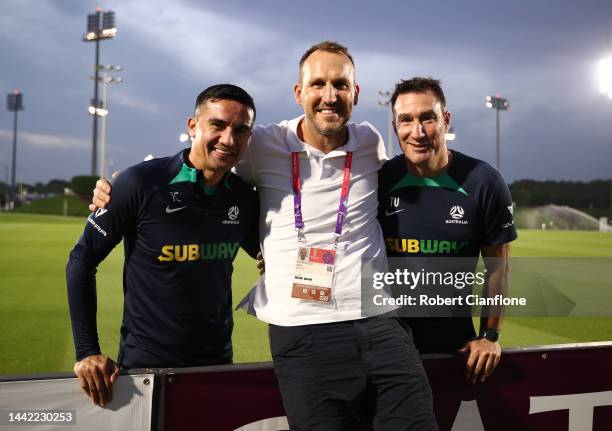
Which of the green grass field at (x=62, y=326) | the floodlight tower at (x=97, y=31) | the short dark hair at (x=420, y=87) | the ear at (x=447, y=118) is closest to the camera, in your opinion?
the short dark hair at (x=420, y=87)

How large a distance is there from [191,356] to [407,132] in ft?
5.47

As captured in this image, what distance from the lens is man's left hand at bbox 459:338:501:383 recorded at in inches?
107

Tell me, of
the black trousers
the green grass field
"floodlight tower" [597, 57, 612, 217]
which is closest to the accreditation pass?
the black trousers

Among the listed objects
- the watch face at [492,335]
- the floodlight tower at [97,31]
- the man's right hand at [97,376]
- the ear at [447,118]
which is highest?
the floodlight tower at [97,31]

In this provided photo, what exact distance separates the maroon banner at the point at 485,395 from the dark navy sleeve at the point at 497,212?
623 mm

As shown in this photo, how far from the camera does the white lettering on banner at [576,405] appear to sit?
9.44 feet

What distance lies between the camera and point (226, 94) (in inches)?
109

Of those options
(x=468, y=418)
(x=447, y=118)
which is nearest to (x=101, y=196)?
(x=447, y=118)

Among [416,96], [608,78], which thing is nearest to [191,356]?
[416,96]

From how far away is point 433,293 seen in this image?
9.43 feet

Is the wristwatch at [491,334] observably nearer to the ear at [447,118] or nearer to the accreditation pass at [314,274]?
A: the accreditation pass at [314,274]

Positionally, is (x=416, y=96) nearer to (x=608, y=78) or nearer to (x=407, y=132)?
(x=407, y=132)

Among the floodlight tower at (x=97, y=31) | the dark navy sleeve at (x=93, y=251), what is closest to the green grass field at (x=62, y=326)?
the dark navy sleeve at (x=93, y=251)

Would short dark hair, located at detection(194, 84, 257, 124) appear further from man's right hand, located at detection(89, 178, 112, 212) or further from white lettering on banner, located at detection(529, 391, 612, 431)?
white lettering on banner, located at detection(529, 391, 612, 431)
